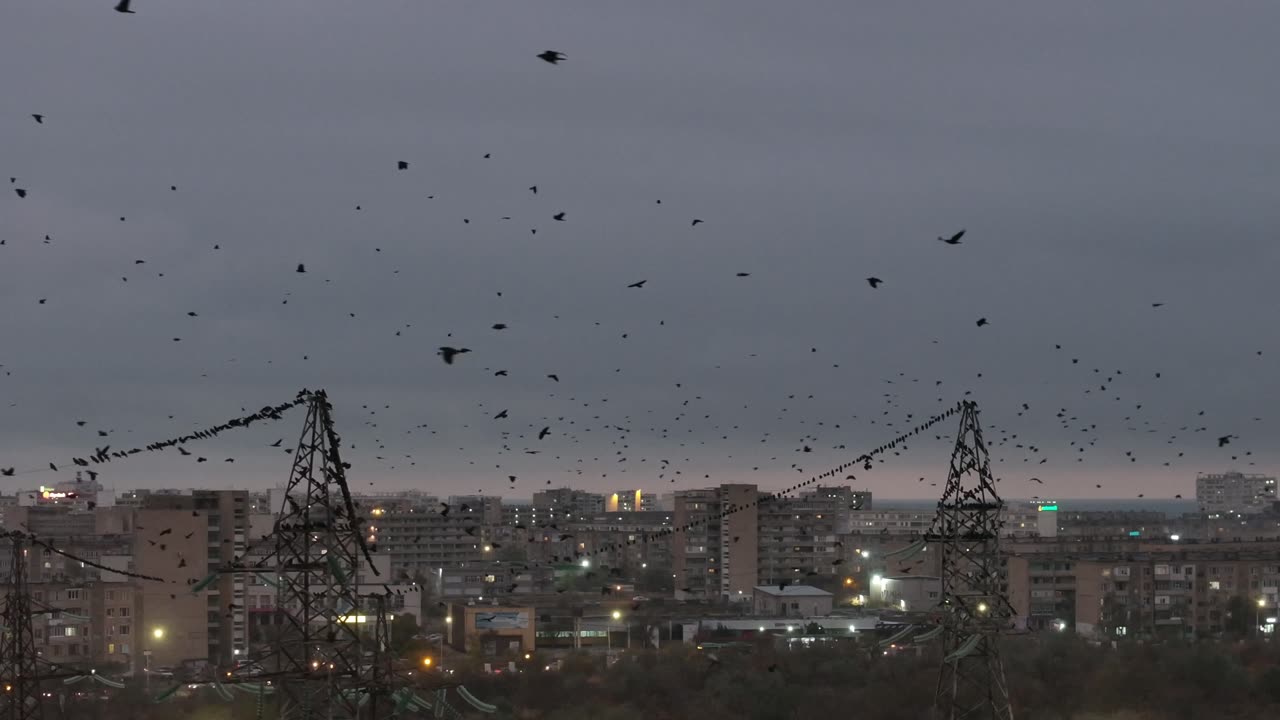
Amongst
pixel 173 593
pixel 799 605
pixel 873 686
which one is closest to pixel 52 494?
pixel 173 593

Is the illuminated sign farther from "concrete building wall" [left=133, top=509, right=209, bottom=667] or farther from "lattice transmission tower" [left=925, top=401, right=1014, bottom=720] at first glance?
"lattice transmission tower" [left=925, top=401, right=1014, bottom=720]

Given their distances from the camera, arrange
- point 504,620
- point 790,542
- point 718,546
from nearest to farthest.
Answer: point 504,620 < point 718,546 < point 790,542

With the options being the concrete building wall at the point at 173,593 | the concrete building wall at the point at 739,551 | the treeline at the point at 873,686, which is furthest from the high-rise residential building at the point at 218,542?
the concrete building wall at the point at 739,551

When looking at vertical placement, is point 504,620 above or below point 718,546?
below

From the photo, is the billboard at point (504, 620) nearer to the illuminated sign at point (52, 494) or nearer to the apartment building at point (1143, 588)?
the apartment building at point (1143, 588)

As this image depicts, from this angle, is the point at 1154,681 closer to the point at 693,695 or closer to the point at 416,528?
the point at 693,695

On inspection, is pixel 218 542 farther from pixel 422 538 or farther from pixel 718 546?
pixel 422 538

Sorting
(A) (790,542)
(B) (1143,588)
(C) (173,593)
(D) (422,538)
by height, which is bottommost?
(B) (1143,588)
